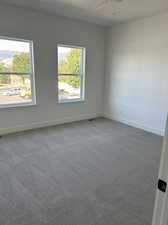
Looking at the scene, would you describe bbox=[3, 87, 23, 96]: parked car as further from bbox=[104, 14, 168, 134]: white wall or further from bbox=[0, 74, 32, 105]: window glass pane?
bbox=[104, 14, 168, 134]: white wall

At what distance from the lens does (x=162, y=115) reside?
3832 millimetres

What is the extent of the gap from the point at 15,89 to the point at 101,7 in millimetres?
2618

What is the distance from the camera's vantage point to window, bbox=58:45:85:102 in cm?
436

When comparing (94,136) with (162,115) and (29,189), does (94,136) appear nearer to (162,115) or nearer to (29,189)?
(162,115)

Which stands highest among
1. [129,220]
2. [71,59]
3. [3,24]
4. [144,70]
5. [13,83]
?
[3,24]

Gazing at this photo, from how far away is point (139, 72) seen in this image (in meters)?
4.20

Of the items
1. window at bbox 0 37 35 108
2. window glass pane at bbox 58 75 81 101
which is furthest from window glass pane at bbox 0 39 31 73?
window glass pane at bbox 58 75 81 101

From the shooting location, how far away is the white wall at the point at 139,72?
3713 mm

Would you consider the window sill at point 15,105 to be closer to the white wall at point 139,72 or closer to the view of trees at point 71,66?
the view of trees at point 71,66

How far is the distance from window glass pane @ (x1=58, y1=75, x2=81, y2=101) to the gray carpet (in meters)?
1.25

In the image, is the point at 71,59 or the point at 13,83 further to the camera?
the point at 71,59

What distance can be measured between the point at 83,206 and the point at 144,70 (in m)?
3.47

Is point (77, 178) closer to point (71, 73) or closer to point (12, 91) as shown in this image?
point (12, 91)

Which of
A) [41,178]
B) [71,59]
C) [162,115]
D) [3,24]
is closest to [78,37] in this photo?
[71,59]
